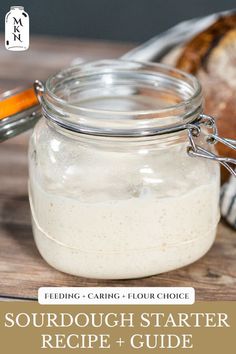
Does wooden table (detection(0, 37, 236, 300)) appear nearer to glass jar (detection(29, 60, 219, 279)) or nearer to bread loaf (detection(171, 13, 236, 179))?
glass jar (detection(29, 60, 219, 279))

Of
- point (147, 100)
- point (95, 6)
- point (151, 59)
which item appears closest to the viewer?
point (147, 100)

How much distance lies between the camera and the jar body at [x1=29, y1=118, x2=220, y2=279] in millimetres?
750

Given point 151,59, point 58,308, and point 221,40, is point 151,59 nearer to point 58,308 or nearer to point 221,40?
point 221,40

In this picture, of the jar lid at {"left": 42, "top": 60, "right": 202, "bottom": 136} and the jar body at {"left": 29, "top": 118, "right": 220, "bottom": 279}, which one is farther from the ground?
the jar lid at {"left": 42, "top": 60, "right": 202, "bottom": 136}

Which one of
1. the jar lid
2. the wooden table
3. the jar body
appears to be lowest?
the wooden table

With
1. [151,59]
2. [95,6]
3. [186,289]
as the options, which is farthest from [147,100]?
[95,6]

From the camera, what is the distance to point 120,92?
907mm

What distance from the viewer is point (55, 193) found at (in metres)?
0.77

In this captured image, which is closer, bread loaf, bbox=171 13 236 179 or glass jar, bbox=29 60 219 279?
glass jar, bbox=29 60 219 279

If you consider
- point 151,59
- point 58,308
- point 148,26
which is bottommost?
point 148,26

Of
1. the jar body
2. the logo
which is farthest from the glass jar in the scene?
the logo

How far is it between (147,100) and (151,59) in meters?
0.15

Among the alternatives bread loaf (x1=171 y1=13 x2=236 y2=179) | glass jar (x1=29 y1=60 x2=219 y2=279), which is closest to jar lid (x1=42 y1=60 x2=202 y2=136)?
glass jar (x1=29 y1=60 x2=219 y2=279)

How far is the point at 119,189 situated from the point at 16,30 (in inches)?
13.0
